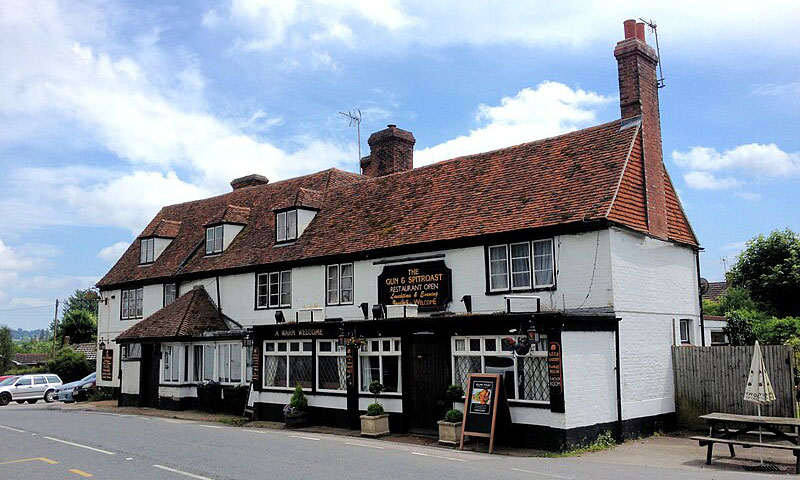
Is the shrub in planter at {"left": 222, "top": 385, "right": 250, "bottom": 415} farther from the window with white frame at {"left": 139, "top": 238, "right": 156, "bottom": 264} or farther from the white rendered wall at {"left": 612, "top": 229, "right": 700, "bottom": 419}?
the white rendered wall at {"left": 612, "top": 229, "right": 700, "bottom": 419}

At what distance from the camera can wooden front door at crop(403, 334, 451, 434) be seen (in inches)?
701

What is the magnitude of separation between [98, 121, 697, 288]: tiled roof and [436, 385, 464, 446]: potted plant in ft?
14.1

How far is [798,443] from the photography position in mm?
13477

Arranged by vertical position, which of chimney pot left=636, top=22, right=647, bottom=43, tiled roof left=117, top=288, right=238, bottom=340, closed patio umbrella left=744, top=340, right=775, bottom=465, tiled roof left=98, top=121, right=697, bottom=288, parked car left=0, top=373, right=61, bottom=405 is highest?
chimney pot left=636, top=22, right=647, bottom=43

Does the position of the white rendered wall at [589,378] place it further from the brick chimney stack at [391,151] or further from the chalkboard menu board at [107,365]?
the chalkboard menu board at [107,365]

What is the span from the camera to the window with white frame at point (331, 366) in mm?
20328

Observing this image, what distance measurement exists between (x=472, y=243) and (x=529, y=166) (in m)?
3.45

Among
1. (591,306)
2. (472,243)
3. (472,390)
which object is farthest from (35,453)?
(591,306)

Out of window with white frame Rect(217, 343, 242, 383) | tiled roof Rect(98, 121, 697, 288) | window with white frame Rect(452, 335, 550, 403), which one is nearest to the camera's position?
window with white frame Rect(452, 335, 550, 403)

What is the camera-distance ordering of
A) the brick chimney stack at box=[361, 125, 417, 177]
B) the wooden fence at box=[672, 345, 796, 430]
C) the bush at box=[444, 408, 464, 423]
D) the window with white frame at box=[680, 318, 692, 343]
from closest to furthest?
the wooden fence at box=[672, 345, 796, 430]
the bush at box=[444, 408, 464, 423]
the window with white frame at box=[680, 318, 692, 343]
the brick chimney stack at box=[361, 125, 417, 177]

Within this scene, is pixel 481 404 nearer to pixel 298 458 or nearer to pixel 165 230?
pixel 298 458

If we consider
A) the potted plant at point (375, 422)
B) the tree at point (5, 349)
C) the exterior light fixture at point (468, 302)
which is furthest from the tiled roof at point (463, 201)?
the tree at point (5, 349)

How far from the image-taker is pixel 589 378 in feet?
51.8

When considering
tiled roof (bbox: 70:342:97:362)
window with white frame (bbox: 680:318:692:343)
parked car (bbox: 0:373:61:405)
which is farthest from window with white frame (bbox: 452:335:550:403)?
tiled roof (bbox: 70:342:97:362)
